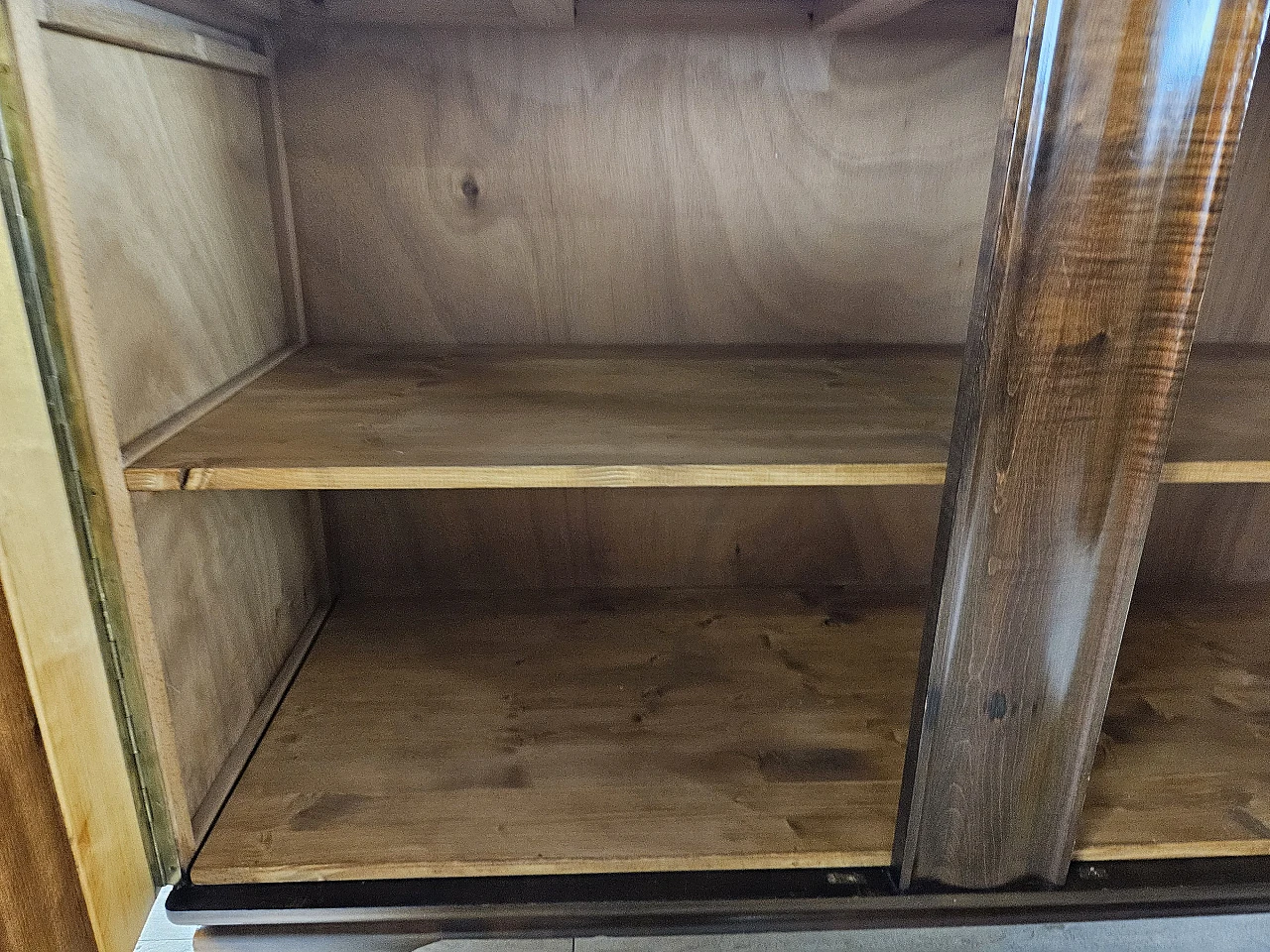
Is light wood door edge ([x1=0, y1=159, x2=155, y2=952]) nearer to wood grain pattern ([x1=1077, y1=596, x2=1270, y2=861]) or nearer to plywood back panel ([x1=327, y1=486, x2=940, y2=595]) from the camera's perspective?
plywood back panel ([x1=327, y1=486, x2=940, y2=595])

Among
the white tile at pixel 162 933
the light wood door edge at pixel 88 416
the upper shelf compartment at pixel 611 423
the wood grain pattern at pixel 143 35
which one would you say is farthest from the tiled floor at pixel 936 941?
the wood grain pattern at pixel 143 35

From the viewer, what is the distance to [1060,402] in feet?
2.01

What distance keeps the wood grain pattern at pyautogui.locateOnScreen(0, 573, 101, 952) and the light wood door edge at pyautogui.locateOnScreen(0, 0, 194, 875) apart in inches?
4.1

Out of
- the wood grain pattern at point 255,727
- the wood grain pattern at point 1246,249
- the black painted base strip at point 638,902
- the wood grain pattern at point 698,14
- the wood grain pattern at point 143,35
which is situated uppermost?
the wood grain pattern at point 698,14

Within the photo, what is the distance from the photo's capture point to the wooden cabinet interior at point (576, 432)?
74 cm

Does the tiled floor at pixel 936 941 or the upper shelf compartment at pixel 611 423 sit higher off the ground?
the upper shelf compartment at pixel 611 423

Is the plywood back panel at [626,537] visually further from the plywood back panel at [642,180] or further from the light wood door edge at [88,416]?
the light wood door edge at [88,416]

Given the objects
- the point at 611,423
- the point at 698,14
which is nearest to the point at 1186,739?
the point at 611,423

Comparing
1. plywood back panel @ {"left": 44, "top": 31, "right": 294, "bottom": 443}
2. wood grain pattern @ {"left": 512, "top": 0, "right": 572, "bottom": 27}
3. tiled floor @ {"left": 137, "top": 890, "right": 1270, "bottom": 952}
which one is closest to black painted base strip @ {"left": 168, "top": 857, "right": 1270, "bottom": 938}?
tiled floor @ {"left": 137, "top": 890, "right": 1270, "bottom": 952}

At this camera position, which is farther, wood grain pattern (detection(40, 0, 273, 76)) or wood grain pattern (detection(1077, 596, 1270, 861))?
wood grain pattern (detection(1077, 596, 1270, 861))

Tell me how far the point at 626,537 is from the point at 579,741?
1.01ft

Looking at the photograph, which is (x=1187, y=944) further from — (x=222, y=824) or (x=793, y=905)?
(x=222, y=824)

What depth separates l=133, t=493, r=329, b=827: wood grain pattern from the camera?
744mm

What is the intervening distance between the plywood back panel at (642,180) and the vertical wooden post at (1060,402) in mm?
465
